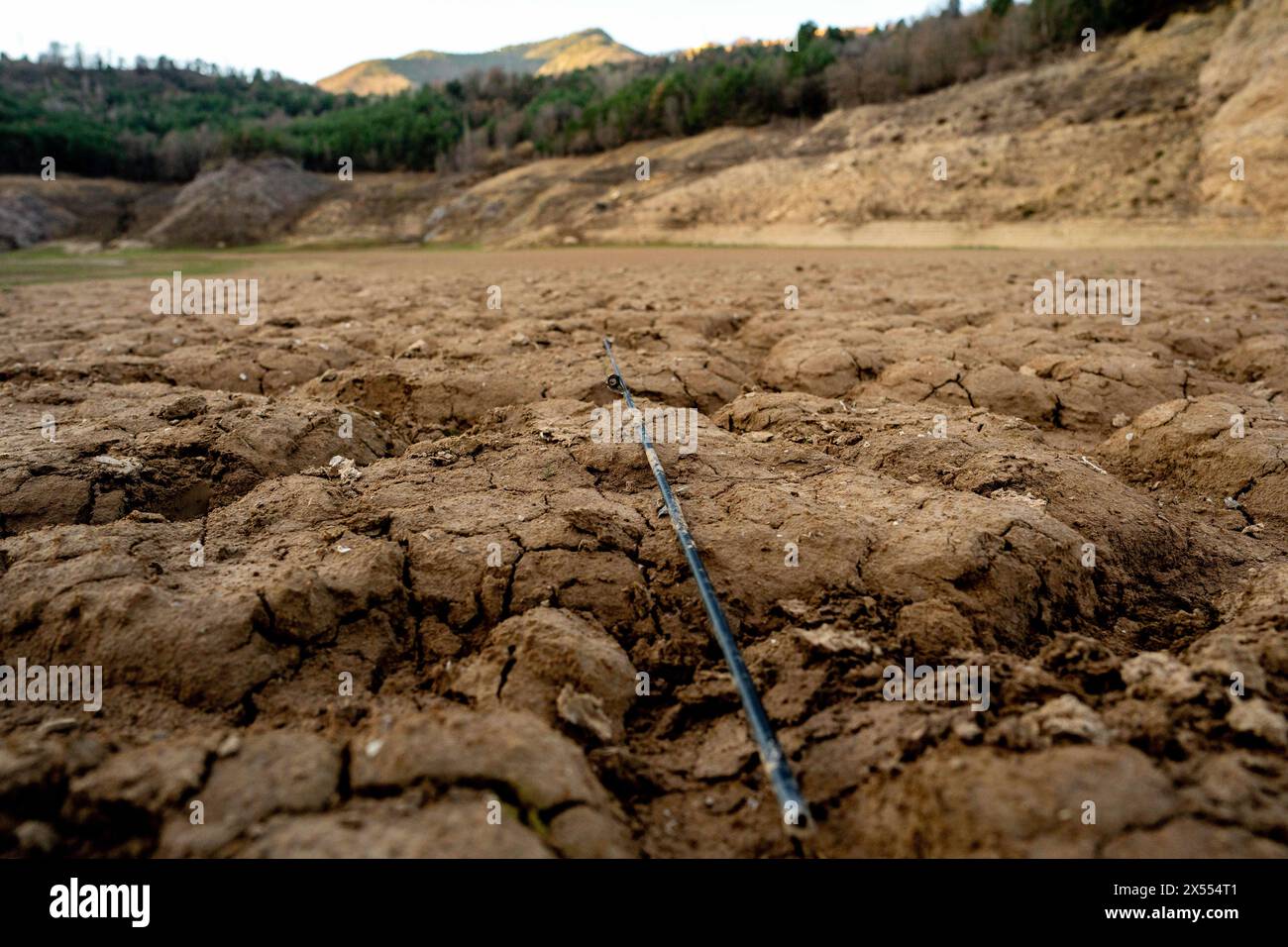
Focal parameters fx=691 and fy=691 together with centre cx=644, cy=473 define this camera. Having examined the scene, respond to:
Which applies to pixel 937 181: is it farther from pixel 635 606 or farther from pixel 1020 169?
pixel 635 606

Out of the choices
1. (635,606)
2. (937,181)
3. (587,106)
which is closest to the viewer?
(635,606)

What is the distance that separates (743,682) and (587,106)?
118 feet

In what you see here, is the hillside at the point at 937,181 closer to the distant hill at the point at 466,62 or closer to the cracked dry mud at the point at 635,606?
the cracked dry mud at the point at 635,606

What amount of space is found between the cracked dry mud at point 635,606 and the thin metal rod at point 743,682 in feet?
0.27

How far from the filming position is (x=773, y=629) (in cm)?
176

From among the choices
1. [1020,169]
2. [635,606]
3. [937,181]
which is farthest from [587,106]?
[635,606]

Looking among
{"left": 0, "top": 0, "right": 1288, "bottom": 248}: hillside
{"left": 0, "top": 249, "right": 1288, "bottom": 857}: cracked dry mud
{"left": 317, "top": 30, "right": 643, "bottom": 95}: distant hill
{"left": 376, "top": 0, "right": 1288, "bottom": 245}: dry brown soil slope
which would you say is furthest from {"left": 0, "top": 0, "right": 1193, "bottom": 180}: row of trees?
{"left": 317, "top": 30, "right": 643, "bottom": 95}: distant hill

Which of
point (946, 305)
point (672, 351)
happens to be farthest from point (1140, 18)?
point (672, 351)

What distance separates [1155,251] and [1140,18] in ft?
49.3

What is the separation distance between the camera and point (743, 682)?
1.43m

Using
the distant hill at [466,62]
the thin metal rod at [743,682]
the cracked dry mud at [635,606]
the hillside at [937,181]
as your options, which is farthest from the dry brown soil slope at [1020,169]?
the distant hill at [466,62]

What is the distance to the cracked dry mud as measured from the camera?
1122mm

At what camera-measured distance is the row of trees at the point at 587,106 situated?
23.5 metres
